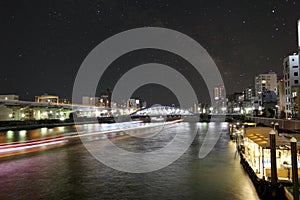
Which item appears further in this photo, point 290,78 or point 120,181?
point 290,78

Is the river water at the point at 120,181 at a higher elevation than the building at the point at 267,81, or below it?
below

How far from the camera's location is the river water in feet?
35.4

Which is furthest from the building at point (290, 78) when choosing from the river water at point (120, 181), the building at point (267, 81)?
the river water at point (120, 181)

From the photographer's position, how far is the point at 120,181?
12906 mm

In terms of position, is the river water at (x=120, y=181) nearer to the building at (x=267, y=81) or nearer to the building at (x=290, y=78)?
the building at (x=290, y=78)

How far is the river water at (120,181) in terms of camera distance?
1079cm

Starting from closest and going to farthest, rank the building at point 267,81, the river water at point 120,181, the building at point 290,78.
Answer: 1. the river water at point 120,181
2. the building at point 290,78
3. the building at point 267,81

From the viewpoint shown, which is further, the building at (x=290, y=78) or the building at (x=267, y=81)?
the building at (x=267, y=81)

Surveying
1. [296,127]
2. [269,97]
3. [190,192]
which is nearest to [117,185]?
[190,192]

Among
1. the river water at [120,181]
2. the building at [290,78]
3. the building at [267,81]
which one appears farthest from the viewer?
the building at [267,81]

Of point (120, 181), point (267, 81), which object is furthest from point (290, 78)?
point (120, 181)

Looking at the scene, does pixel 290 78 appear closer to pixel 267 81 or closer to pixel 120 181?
pixel 267 81

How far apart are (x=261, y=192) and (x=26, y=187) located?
9.49 meters

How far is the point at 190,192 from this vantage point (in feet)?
36.3
